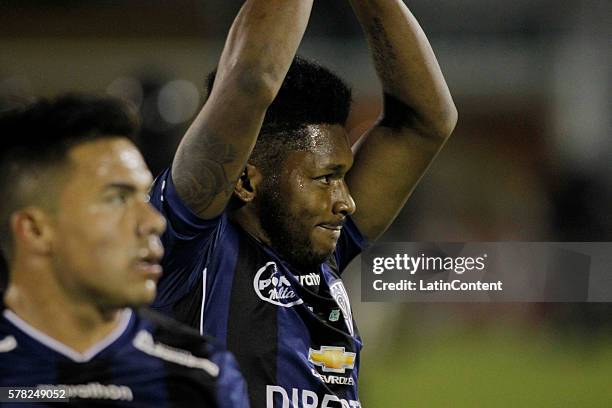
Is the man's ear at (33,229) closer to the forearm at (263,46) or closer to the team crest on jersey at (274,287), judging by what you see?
the forearm at (263,46)

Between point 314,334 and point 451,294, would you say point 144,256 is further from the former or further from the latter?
point 451,294

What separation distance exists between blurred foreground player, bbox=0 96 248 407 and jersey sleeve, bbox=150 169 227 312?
0.20m

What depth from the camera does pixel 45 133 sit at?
117 cm

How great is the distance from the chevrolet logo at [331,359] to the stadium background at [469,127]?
57cm

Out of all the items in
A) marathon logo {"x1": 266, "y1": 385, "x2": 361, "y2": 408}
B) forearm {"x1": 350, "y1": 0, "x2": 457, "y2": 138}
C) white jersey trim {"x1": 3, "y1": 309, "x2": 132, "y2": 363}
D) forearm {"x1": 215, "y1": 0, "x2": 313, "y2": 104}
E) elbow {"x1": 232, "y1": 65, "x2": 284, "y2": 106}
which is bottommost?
marathon logo {"x1": 266, "y1": 385, "x2": 361, "y2": 408}

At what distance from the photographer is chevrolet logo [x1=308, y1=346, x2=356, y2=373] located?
5.25ft

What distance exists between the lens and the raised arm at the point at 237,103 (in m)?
1.37

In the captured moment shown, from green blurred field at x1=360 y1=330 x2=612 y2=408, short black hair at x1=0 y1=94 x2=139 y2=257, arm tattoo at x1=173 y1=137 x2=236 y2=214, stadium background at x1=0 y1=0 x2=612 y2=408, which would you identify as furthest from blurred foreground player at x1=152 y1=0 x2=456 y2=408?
green blurred field at x1=360 y1=330 x2=612 y2=408

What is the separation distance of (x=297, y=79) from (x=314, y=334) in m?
0.48

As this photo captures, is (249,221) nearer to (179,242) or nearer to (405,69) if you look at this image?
(179,242)

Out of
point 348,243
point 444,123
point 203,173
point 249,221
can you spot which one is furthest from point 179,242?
point 444,123

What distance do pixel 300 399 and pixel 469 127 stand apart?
1.25 meters

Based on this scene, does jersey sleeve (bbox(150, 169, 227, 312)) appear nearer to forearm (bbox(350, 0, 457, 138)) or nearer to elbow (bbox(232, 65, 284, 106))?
elbow (bbox(232, 65, 284, 106))

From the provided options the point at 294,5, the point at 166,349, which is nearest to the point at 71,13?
the point at 294,5
